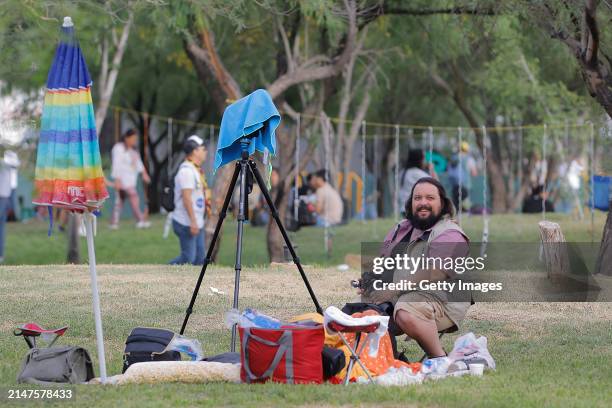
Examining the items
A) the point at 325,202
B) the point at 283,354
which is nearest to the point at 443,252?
the point at 283,354

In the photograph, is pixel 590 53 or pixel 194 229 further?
pixel 194 229

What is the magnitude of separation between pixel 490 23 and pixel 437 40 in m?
3.75

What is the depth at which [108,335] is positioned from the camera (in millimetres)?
9703

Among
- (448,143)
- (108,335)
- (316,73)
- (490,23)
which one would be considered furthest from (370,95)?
(108,335)

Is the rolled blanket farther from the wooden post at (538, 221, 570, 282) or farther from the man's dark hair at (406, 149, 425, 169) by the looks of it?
the man's dark hair at (406, 149, 425, 169)

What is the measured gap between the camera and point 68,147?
721 cm

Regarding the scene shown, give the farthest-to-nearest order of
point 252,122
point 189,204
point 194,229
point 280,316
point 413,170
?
point 413,170 → point 194,229 → point 189,204 → point 280,316 → point 252,122

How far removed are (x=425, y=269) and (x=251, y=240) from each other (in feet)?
49.7

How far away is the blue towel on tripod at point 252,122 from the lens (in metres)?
8.33

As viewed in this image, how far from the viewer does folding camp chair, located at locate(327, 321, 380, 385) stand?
7.21 meters

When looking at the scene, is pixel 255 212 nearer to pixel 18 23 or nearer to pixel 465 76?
pixel 465 76

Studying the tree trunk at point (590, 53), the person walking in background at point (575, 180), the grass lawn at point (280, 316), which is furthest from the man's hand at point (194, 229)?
the person walking in background at point (575, 180)

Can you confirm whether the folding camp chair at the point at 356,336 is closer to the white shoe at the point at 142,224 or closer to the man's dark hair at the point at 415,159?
the man's dark hair at the point at 415,159

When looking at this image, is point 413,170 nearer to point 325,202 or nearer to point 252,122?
point 325,202
